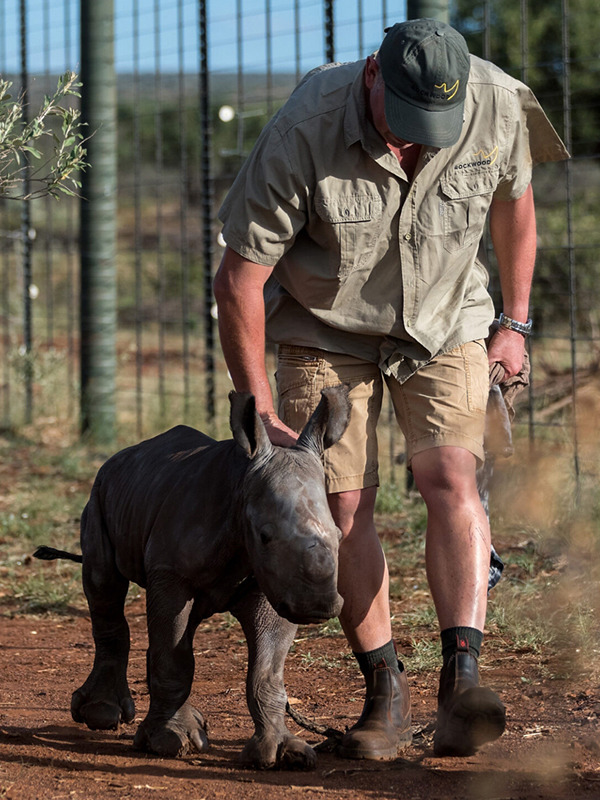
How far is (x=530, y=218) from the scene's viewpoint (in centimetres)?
386

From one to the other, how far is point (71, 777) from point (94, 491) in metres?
0.96

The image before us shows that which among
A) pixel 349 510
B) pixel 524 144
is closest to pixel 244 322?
pixel 349 510

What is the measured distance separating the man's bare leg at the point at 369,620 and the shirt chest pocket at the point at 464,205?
90 cm

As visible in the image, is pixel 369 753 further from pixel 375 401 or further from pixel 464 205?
pixel 464 205

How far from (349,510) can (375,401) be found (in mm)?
401

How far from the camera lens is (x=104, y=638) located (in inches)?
138

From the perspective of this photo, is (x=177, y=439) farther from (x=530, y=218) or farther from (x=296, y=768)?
(x=530, y=218)

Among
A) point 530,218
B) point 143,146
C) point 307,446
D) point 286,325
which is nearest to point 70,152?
point 286,325

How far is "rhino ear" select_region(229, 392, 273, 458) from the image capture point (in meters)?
2.87

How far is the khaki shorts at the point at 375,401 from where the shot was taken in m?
3.46

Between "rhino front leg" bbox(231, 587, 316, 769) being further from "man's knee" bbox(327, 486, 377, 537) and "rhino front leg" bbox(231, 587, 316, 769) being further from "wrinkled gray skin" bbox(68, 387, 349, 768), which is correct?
"man's knee" bbox(327, 486, 377, 537)

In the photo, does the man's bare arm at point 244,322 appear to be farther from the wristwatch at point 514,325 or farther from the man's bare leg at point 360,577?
the wristwatch at point 514,325

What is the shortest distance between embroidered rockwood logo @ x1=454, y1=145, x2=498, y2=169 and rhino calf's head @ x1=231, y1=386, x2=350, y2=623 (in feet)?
3.21

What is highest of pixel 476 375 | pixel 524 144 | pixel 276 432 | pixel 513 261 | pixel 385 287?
pixel 524 144
